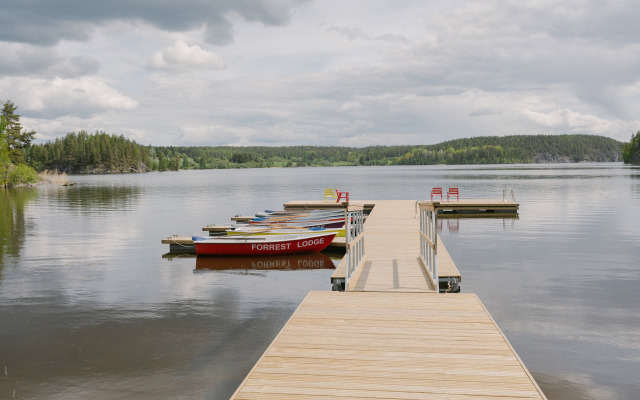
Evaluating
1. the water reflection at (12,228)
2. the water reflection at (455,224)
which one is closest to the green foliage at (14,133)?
the water reflection at (12,228)

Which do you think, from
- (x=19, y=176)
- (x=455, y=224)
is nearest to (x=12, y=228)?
(x=455, y=224)

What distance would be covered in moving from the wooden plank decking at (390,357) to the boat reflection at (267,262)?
371 inches

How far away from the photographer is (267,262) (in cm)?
1889

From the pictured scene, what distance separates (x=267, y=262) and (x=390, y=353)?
12800mm

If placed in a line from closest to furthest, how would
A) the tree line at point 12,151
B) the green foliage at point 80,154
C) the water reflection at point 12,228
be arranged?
1. the water reflection at point 12,228
2. the tree line at point 12,151
3. the green foliage at point 80,154

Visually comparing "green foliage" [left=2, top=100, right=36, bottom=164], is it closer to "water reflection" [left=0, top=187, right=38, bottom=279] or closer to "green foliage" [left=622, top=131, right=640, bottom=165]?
"water reflection" [left=0, top=187, right=38, bottom=279]

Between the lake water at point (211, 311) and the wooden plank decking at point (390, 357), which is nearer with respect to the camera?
the wooden plank decking at point (390, 357)

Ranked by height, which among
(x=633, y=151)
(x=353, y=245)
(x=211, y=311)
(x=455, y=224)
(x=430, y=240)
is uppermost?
(x=633, y=151)

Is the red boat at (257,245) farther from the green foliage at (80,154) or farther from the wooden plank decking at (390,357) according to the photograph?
the green foliage at (80,154)

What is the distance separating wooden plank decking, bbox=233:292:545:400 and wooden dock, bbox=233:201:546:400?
0.04ft

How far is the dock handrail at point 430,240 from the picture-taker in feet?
34.8

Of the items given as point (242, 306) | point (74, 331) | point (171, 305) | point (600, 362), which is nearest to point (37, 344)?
point (74, 331)

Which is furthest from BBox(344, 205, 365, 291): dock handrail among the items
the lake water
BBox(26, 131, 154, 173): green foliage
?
BBox(26, 131, 154, 173): green foliage

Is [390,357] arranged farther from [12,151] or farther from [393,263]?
[12,151]
